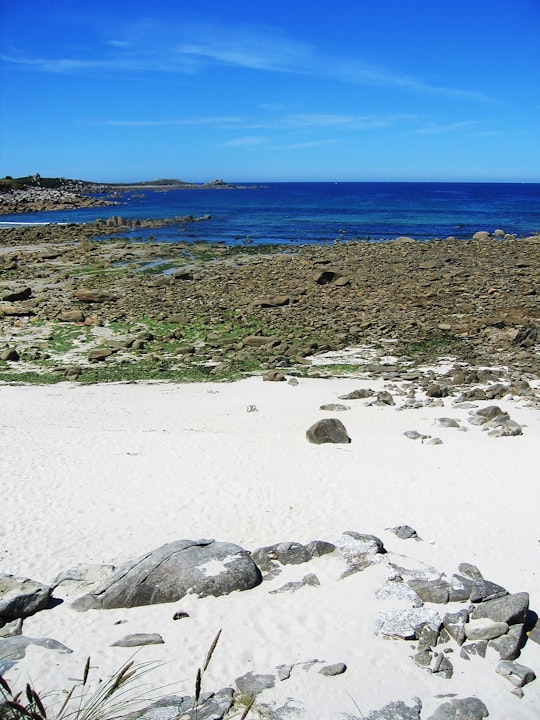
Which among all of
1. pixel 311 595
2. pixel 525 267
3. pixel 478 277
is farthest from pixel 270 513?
pixel 525 267

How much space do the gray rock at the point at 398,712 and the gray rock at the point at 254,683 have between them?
3.57 ft

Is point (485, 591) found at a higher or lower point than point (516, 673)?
higher

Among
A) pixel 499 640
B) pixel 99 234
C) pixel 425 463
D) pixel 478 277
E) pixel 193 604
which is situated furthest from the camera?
pixel 99 234


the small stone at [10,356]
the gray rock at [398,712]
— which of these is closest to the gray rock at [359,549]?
the gray rock at [398,712]

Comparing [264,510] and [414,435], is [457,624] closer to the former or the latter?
[264,510]

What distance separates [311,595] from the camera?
8484 mm

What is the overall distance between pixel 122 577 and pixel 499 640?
191 inches

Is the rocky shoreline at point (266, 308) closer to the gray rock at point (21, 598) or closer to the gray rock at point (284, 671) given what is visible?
the gray rock at point (21, 598)

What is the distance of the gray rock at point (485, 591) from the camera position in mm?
7895

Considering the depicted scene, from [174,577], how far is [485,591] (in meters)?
4.01

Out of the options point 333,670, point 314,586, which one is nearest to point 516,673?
point 333,670

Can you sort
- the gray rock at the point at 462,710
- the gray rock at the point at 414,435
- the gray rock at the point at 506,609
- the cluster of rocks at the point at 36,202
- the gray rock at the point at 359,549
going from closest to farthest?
the gray rock at the point at 462,710, the gray rock at the point at 506,609, the gray rock at the point at 359,549, the gray rock at the point at 414,435, the cluster of rocks at the point at 36,202

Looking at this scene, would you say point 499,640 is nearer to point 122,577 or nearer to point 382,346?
point 122,577

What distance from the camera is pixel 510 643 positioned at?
709 centimetres
